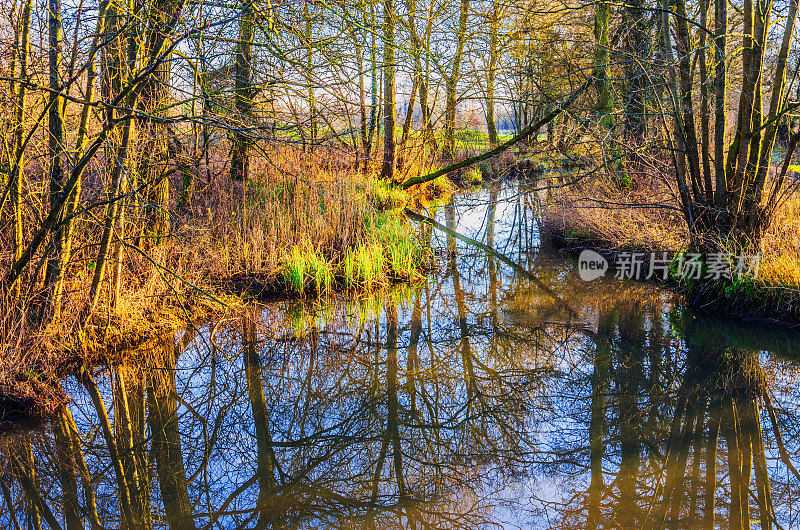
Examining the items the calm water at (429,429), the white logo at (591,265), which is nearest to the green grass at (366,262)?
the calm water at (429,429)

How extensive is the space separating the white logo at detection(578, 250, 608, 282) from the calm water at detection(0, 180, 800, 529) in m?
1.82

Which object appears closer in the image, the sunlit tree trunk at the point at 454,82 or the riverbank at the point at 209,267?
the riverbank at the point at 209,267

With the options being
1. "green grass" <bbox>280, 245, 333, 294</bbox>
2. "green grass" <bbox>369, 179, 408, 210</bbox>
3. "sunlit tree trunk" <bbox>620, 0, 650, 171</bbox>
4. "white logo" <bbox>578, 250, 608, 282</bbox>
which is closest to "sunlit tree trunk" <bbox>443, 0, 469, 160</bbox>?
"green grass" <bbox>369, 179, 408, 210</bbox>

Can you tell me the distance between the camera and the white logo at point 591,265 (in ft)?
26.6

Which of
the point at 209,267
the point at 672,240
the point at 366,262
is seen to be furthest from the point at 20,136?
the point at 672,240

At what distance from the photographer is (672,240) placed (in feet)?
24.0

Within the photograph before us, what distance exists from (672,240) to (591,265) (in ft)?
4.68

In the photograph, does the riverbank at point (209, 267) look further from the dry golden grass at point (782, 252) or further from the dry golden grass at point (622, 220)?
the dry golden grass at point (782, 252)

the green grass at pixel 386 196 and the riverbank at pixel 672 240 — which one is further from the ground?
the green grass at pixel 386 196

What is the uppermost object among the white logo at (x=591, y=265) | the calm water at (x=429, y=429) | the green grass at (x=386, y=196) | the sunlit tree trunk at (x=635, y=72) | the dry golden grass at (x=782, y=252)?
the sunlit tree trunk at (x=635, y=72)

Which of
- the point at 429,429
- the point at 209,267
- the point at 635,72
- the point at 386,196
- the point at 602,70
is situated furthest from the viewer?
the point at 386,196

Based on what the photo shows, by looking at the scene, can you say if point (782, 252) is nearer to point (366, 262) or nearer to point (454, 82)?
point (366, 262)

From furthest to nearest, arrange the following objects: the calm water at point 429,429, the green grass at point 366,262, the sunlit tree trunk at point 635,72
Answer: the sunlit tree trunk at point 635,72 < the green grass at point 366,262 < the calm water at point 429,429

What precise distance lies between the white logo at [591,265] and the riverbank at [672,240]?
15cm
